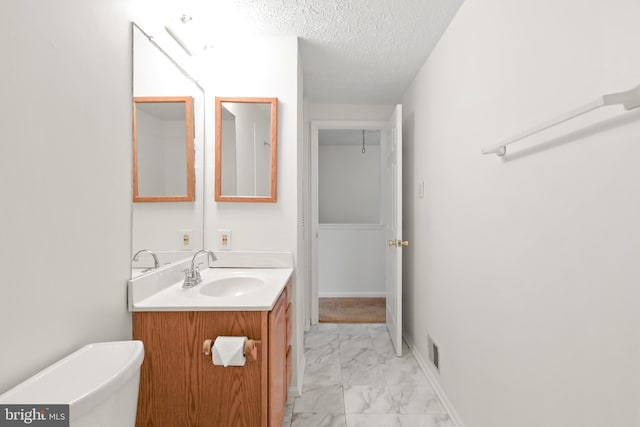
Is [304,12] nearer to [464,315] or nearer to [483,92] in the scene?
[483,92]

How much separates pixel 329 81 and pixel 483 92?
1.58 metres

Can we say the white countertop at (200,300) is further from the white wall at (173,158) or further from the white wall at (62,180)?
the white wall at (173,158)

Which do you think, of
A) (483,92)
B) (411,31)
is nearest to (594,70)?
(483,92)

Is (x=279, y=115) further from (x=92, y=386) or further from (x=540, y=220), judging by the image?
(x=92, y=386)

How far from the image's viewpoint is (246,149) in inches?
85.1

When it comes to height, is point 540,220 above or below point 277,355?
above

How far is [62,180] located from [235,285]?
42.6 inches

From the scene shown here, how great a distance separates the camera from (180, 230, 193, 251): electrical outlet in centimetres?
187

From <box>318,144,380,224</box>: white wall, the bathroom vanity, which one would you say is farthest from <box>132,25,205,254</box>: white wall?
<box>318,144,380,224</box>: white wall

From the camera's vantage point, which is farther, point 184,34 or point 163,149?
point 184,34

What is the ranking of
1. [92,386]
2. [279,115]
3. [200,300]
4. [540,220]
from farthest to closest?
[279,115]
[200,300]
[540,220]
[92,386]
